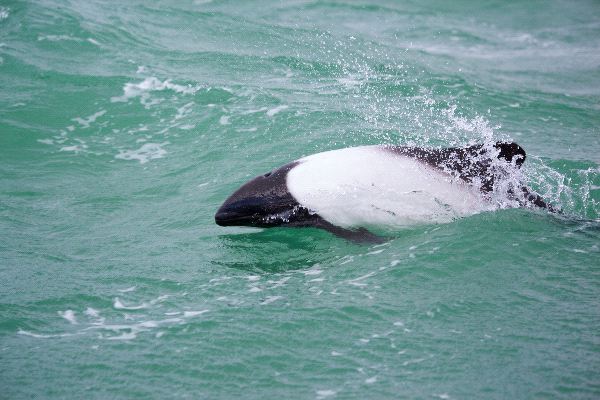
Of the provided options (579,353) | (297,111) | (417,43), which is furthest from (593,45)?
(579,353)

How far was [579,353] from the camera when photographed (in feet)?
21.0

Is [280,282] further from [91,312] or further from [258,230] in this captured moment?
[91,312]

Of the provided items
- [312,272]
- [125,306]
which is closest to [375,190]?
[312,272]

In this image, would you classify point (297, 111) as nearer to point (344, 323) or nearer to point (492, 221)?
point (492, 221)

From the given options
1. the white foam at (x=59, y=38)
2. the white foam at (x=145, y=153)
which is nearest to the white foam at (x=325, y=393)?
the white foam at (x=145, y=153)

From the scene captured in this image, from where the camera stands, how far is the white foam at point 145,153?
13383 mm

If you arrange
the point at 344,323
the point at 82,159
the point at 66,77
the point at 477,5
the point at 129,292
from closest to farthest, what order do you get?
the point at 344,323 < the point at 129,292 < the point at 82,159 < the point at 66,77 < the point at 477,5

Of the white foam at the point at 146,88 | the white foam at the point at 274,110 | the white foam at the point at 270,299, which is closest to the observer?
the white foam at the point at 270,299

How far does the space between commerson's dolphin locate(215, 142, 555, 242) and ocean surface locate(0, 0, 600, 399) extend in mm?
287

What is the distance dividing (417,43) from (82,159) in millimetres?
13009

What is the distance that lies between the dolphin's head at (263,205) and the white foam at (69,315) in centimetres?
237

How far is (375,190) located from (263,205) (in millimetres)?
1547

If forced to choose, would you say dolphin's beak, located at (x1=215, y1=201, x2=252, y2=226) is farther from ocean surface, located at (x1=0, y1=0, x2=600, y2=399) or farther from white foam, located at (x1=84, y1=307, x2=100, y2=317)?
white foam, located at (x1=84, y1=307, x2=100, y2=317)

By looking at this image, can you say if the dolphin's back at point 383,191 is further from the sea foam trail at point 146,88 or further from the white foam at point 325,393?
the sea foam trail at point 146,88
